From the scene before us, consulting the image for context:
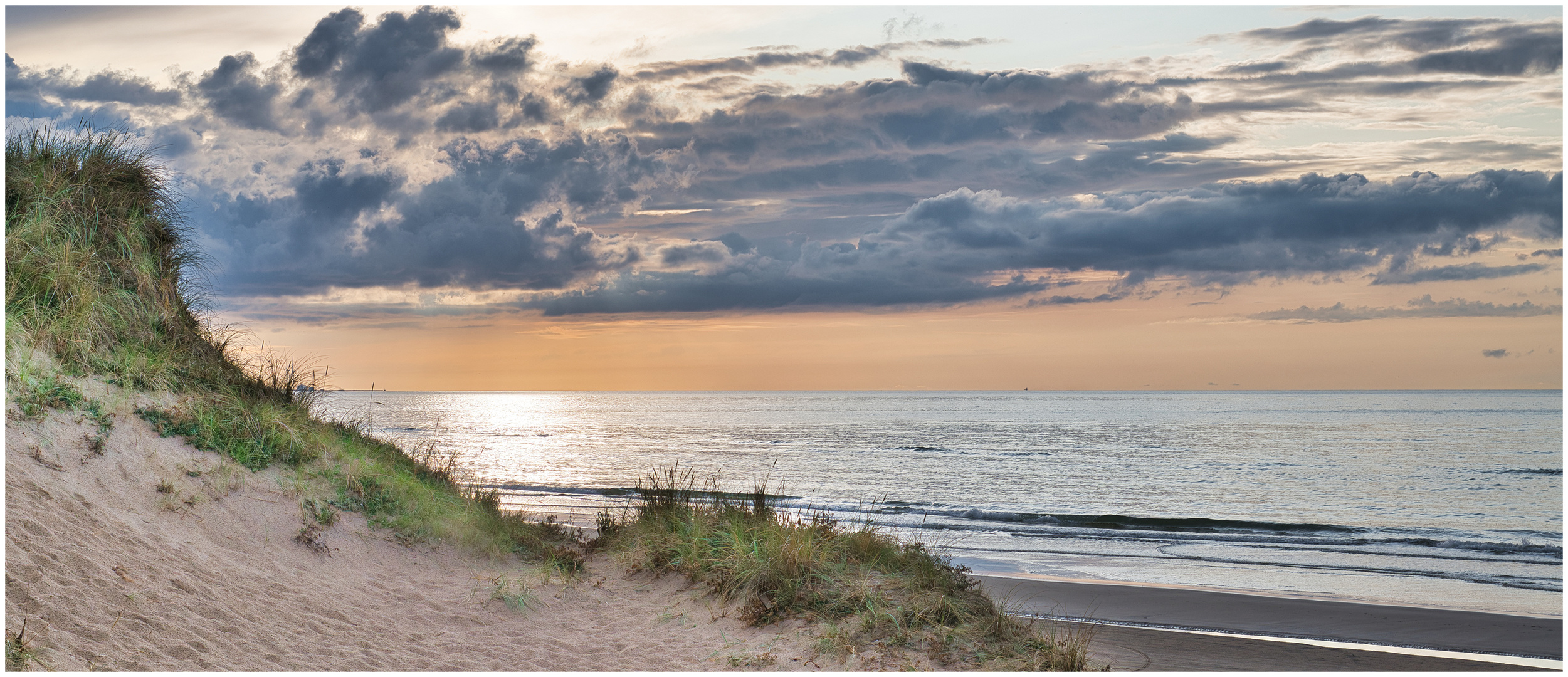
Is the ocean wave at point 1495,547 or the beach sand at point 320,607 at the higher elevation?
the ocean wave at point 1495,547

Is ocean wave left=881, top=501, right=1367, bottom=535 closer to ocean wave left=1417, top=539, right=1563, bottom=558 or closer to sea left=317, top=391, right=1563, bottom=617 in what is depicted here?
sea left=317, top=391, right=1563, bottom=617

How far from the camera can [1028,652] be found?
25.6ft

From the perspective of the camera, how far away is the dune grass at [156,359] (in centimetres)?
980

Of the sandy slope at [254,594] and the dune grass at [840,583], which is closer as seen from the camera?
the sandy slope at [254,594]

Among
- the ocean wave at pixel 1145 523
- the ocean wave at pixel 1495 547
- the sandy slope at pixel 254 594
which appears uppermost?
the ocean wave at pixel 1495 547

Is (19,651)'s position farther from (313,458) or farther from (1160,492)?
(1160,492)

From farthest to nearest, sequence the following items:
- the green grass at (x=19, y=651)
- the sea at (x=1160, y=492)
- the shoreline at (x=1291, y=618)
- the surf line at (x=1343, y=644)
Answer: the sea at (x=1160, y=492) < the shoreline at (x=1291, y=618) < the surf line at (x=1343, y=644) < the green grass at (x=19, y=651)

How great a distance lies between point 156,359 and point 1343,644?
51.0 ft

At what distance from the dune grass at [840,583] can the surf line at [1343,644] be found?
3.41ft

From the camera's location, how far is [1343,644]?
10188 mm

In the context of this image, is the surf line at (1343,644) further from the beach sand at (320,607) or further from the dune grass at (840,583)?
the dune grass at (840,583)

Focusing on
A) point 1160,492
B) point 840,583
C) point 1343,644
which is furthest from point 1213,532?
point 840,583

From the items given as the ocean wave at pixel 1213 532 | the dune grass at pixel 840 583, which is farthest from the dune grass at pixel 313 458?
the ocean wave at pixel 1213 532

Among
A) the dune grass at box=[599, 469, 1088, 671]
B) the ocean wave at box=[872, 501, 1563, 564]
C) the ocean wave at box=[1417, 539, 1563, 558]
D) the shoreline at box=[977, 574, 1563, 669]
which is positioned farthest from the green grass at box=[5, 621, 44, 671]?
the ocean wave at box=[1417, 539, 1563, 558]
